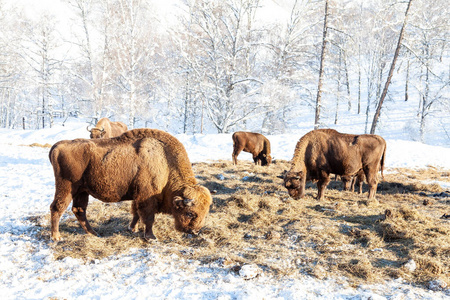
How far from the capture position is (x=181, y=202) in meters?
5.04

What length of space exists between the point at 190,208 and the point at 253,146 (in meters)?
10.8

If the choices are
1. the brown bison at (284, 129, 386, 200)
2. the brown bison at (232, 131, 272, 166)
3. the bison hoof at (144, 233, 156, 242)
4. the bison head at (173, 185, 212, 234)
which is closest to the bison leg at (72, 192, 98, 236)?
the bison hoof at (144, 233, 156, 242)

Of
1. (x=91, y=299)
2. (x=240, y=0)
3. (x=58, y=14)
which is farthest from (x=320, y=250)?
(x=58, y=14)

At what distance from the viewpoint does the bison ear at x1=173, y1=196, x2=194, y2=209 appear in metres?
4.95

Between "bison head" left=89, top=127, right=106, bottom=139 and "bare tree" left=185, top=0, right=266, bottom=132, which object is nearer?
"bison head" left=89, top=127, right=106, bottom=139

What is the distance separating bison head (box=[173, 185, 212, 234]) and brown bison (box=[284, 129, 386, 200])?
13.3 feet

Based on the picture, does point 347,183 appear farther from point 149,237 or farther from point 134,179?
point 134,179

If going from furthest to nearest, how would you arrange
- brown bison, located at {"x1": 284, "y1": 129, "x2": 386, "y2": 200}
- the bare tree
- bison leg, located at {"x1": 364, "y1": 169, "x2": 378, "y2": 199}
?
the bare tree → bison leg, located at {"x1": 364, "y1": 169, "x2": 378, "y2": 199} → brown bison, located at {"x1": 284, "y1": 129, "x2": 386, "y2": 200}

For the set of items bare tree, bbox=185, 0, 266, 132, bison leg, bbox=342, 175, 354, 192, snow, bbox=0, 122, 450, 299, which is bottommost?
snow, bbox=0, 122, 450, 299

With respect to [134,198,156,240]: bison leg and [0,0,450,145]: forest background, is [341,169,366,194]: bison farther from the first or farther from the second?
[0,0,450,145]: forest background

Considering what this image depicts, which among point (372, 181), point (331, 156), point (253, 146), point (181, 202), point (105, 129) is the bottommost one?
point (372, 181)

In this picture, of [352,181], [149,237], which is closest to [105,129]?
[149,237]

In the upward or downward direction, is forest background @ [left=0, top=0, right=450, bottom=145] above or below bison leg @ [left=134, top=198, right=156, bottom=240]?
above

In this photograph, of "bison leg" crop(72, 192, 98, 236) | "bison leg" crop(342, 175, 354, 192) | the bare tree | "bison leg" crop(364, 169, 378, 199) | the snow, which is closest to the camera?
the snow
